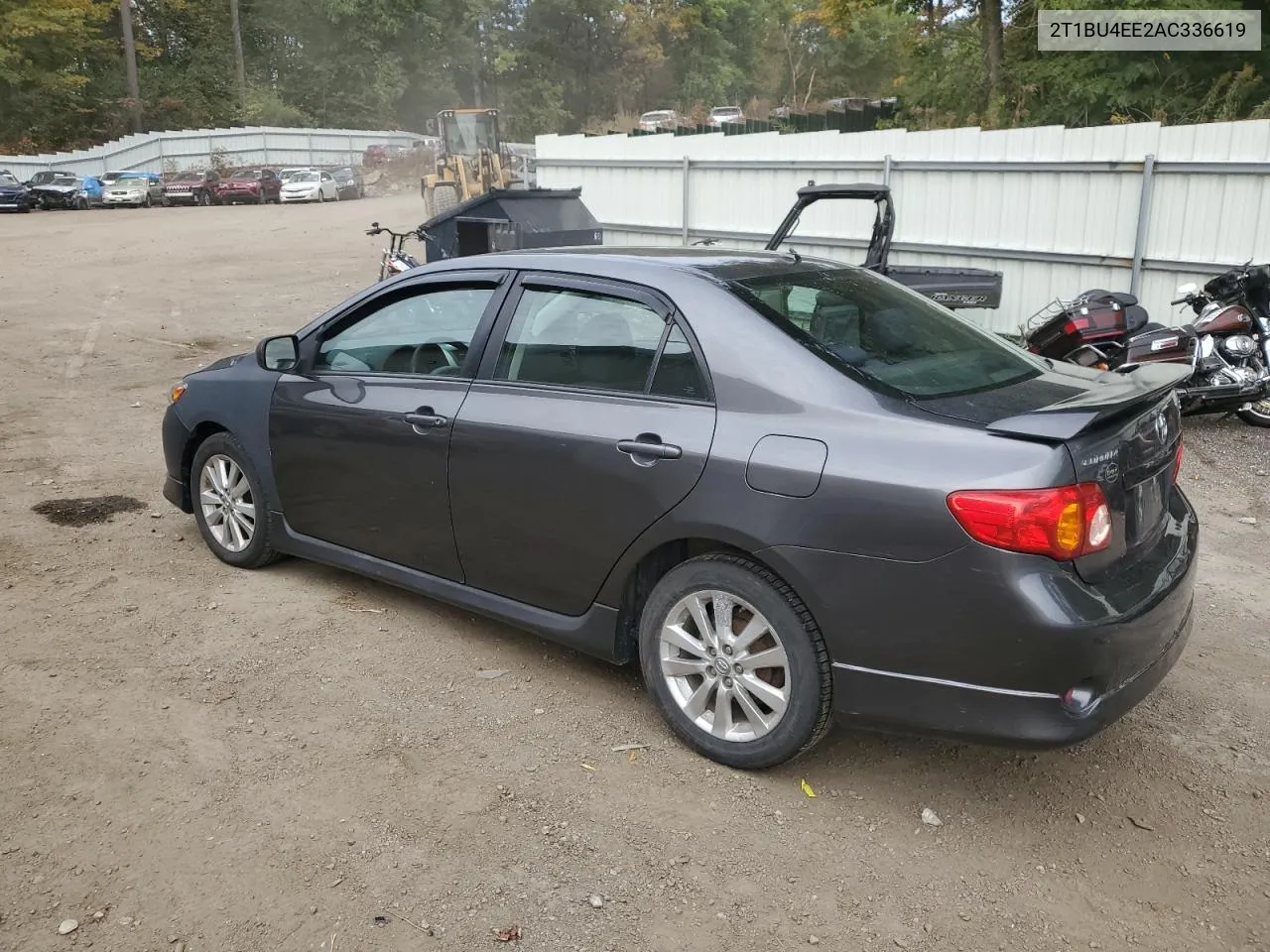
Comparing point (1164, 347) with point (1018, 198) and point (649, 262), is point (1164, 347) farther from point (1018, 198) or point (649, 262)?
point (649, 262)

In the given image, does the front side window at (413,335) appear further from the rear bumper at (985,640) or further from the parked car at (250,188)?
the parked car at (250,188)

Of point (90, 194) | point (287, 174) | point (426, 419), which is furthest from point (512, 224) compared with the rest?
point (90, 194)

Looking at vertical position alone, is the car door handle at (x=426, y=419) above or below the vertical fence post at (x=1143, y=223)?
below

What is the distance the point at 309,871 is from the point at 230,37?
65.6m

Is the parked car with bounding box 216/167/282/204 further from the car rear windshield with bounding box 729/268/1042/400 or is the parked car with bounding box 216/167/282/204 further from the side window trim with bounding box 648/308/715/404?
the side window trim with bounding box 648/308/715/404

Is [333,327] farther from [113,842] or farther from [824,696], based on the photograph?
[824,696]

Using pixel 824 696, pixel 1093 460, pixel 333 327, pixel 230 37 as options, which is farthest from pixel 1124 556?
pixel 230 37

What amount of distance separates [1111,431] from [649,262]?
5.32ft

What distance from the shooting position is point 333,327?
4805 mm

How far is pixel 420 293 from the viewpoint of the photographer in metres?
4.47

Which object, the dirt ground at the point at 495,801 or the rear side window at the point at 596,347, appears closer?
the dirt ground at the point at 495,801

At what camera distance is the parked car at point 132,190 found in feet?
121

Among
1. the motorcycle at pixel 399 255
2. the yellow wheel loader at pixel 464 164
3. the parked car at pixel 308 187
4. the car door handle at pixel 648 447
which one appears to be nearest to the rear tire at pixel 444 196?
the yellow wheel loader at pixel 464 164

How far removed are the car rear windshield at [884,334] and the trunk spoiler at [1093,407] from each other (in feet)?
0.96
